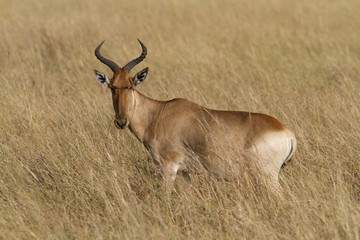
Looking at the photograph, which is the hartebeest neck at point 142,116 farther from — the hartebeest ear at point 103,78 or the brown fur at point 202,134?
the hartebeest ear at point 103,78

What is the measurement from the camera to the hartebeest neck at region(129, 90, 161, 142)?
6.35 meters

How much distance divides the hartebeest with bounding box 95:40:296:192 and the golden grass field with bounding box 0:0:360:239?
23 cm

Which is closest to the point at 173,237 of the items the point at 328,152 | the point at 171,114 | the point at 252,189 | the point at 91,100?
the point at 252,189

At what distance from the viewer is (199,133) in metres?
5.92

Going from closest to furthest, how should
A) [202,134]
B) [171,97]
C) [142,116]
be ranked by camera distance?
1. [202,134]
2. [142,116]
3. [171,97]

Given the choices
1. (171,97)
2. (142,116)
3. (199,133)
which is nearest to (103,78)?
(142,116)

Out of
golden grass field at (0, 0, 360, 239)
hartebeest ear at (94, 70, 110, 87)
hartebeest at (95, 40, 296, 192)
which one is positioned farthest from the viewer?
hartebeest ear at (94, 70, 110, 87)

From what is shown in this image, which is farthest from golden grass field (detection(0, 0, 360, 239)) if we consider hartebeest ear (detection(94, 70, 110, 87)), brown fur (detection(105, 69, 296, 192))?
hartebeest ear (detection(94, 70, 110, 87))

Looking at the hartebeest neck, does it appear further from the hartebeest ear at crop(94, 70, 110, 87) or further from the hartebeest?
the hartebeest ear at crop(94, 70, 110, 87)

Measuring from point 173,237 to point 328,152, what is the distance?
2652 mm

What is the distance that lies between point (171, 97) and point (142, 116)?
2.50 metres

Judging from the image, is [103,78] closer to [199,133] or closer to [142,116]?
[142,116]

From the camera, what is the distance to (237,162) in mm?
5578

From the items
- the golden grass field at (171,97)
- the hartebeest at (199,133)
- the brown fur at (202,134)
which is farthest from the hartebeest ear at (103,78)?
the golden grass field at (171,97)
